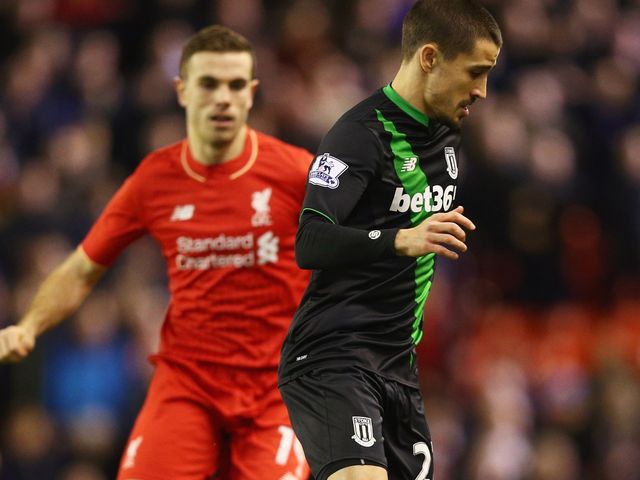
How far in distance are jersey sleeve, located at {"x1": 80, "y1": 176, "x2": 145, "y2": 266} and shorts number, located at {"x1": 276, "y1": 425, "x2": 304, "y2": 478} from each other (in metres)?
1.18

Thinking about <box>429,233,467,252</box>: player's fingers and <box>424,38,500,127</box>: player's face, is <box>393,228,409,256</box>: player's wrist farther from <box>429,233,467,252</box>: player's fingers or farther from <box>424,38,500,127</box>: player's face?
<box>424,38,500,127</box>: player's face

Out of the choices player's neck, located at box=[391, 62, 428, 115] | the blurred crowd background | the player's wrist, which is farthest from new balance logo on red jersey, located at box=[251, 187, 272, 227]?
the blurred crowd background

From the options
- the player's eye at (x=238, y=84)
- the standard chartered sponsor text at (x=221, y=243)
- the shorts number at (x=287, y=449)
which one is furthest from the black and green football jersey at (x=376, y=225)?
the player's eye at (x=238, y=84)

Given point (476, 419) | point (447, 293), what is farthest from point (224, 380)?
point (447, 293)

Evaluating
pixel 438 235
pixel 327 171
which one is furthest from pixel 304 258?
pixel 438 235

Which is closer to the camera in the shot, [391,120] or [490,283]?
[391,120]

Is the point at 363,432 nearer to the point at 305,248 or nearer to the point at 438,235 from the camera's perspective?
the point at 305,248

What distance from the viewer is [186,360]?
20.3 ft

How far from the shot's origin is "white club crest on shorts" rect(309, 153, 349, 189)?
4.91 meters

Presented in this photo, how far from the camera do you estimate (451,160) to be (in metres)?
5.37

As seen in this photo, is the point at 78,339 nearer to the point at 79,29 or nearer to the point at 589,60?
the point at 79,29

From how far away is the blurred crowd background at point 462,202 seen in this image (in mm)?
10227

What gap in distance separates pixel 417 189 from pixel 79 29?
30.0 ft

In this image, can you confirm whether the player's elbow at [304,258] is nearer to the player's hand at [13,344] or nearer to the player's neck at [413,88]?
the player's neck at [413,88]
